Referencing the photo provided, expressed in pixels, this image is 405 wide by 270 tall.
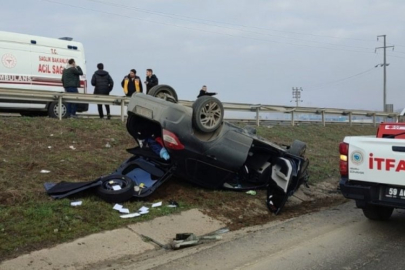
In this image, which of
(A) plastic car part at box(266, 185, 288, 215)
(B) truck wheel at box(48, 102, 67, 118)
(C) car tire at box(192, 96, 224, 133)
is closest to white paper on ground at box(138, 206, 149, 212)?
(C) car tire at box(192, 96, 224, 133)

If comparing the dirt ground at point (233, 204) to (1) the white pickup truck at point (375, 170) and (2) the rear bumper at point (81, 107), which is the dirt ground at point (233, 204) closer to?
(1) the white pickup truck at point (375, 170)

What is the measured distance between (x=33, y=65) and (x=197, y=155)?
7.96 meters

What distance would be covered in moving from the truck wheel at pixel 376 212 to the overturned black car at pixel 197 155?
1.21m

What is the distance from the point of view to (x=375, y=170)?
552 cm

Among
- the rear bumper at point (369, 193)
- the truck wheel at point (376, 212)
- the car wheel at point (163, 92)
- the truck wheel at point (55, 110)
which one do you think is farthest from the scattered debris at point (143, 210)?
the truck wheel at point (55, 110)

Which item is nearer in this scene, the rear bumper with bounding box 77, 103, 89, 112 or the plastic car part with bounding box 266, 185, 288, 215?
the plastic car part with bounding box 266, 185, 288, 215

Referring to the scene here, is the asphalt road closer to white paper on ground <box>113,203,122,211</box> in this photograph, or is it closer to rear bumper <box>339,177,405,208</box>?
rear bumper <box>339,177,405,208</box>

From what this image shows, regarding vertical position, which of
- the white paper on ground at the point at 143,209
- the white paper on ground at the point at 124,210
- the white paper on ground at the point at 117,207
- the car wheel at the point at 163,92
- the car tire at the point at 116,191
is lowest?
the white paper on ground at the point at 143,209

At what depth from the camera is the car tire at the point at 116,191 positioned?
609cm

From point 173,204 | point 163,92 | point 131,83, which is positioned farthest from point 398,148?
point 131,83

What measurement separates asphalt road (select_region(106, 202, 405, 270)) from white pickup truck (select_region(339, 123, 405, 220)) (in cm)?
52

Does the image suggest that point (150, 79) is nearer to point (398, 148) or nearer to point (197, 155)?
point (197, 155)

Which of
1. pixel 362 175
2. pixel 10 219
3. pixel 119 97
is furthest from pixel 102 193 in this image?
pixel 119 97

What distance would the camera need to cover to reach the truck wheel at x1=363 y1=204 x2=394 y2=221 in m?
6.36
